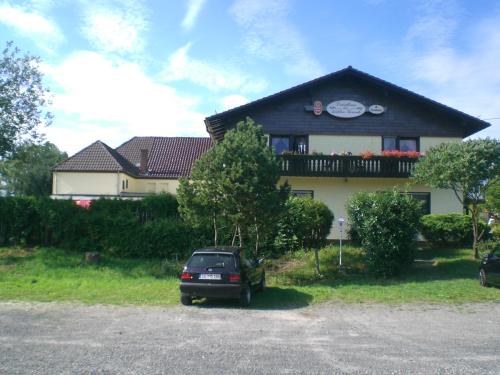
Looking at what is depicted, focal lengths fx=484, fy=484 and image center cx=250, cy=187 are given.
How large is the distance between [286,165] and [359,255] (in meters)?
6.52

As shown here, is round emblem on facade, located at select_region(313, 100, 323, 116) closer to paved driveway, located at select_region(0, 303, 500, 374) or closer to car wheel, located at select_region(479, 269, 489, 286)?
car wheel, located at select_region(479, 269, 489, 286)

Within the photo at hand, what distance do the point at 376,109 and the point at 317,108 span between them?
296cm

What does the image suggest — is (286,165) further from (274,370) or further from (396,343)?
(274,370)

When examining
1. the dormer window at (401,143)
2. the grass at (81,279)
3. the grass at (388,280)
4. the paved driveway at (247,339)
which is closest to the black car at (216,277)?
the paved driveway at (247,339)

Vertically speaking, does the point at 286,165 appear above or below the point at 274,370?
above

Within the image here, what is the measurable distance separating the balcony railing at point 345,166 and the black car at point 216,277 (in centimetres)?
1101

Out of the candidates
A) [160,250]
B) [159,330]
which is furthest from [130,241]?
[159,330]

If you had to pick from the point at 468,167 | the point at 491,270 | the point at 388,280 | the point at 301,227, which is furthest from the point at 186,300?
the point at 468,167

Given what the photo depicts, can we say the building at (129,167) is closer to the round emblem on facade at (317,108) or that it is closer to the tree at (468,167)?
the round emblem on facade at (317,108)

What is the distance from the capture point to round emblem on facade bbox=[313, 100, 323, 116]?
24.0 meters

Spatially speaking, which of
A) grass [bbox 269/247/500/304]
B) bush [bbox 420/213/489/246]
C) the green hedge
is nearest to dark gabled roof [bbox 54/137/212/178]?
the green hedge

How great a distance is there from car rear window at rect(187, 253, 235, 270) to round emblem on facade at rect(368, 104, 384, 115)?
15105 millimetres

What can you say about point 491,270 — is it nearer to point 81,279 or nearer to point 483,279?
point 483,279

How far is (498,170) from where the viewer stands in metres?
15.8
